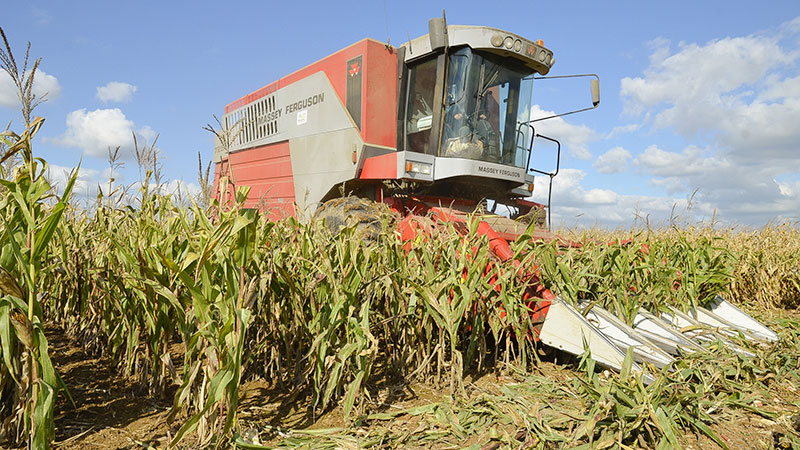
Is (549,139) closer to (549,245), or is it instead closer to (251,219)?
(549,245)

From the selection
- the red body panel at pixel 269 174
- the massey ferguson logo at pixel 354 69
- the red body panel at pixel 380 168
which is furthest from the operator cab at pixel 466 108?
the red body panel at pixel 269 174

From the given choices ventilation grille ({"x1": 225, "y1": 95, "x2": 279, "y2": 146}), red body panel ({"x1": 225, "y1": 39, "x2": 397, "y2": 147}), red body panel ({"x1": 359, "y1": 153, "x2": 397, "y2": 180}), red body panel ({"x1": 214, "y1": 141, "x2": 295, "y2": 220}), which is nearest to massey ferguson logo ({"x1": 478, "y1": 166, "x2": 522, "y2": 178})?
red body panel ({"x1": 359, "y1": 153, "x2": 397, "y2": 180})

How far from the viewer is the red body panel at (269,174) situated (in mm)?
6176

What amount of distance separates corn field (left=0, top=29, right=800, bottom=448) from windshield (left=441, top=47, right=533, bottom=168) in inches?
83.0

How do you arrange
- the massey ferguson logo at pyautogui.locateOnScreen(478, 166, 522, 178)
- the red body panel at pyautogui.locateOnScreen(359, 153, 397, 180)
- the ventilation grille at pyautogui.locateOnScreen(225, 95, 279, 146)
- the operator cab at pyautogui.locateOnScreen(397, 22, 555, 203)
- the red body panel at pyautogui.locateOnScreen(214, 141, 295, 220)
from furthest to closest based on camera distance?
the ventilation grille at pyautogui.locateOnScreen(225, 95, 279, 146)
the red body panel at pyautogui.locateOnScreen(214, 141, 295, 220)
the massey ferguson logo at pyautogui.locateOnScreen(478, 166, 522, 178)
the operator cab at pyautogui.locateOnScreen(397, 22, 555, 203)
the red body panel at pyautogui.locateOnScreen(359, 153, 397, 180)

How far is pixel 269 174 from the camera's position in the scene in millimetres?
6695

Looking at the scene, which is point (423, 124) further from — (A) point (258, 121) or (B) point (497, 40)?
(A) point (258, 121)

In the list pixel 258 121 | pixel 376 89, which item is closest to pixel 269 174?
pixel 258 121

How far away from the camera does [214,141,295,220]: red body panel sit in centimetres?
618

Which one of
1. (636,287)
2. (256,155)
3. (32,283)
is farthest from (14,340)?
(256,155)

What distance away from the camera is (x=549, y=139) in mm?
5559

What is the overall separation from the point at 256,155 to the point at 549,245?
5365mm

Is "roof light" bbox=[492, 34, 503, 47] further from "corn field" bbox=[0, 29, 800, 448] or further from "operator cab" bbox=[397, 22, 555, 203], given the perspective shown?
"corn field" bbox=[0, 29, 800, 448]

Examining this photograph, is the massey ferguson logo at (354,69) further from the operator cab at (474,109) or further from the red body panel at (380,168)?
the red body panel at (380,168)
